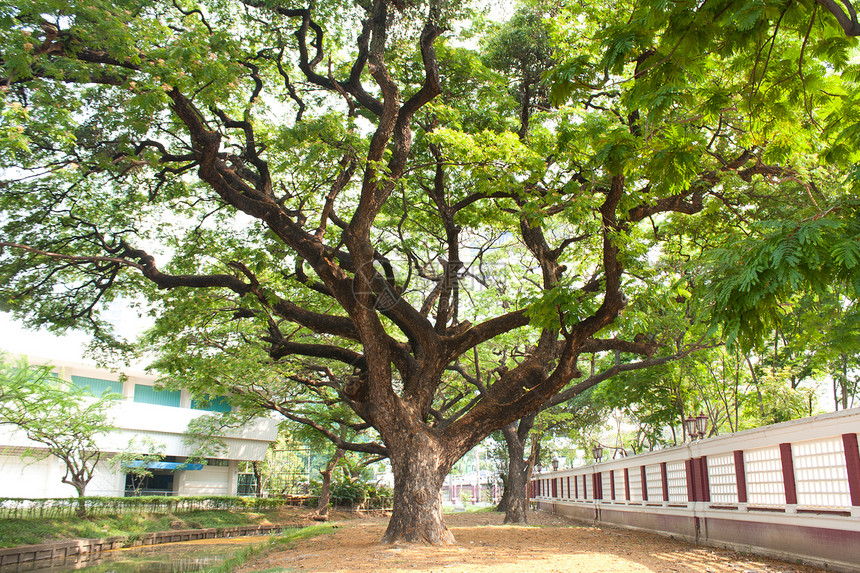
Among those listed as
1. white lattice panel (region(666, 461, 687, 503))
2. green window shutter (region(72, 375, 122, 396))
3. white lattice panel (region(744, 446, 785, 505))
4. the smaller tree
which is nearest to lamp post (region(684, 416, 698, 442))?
white lattice panel (region(666, 461, 687, 503))

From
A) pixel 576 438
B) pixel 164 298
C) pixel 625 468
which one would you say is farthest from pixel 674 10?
pixel 576 438

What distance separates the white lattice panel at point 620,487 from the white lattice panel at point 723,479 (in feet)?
17.0

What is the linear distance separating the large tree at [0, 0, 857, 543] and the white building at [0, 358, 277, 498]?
11537 mm

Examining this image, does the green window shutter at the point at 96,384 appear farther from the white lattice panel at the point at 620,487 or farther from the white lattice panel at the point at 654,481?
the white lattice panel at the point at 654,481

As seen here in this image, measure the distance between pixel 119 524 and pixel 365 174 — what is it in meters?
15.6

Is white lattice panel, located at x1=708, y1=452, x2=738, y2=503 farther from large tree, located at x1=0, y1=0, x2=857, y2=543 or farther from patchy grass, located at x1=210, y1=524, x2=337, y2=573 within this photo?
patchy grass, located at x1=210, y1=524, x2=337, y2=573

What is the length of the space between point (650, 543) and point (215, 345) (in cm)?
985

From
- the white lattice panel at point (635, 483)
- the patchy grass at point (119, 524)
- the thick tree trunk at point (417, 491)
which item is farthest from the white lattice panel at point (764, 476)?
the patchy grass at point (119, 524)

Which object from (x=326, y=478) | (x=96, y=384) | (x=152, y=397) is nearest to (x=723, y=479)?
(x=326, y=478)

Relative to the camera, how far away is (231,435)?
95.3 feet

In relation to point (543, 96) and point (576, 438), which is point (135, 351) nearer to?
point (543, 96)

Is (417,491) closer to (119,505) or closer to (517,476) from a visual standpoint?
(517,476)

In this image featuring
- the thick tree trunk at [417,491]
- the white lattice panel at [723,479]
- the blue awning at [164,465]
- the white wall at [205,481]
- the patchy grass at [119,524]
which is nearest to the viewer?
the thick tree trunk at [417,491]

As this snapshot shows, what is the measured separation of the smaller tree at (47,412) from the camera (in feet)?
53.9
